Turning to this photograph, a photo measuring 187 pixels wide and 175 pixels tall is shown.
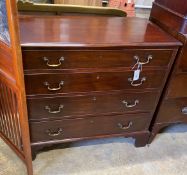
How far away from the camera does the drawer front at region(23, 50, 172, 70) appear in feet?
3.58

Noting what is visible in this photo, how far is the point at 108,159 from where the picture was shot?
156 centimetres

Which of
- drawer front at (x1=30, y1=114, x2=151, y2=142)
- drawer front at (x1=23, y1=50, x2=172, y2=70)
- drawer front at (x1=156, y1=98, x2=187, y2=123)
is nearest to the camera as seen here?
drawer front at (x1=23, y1=50, x2=172, y2=70)

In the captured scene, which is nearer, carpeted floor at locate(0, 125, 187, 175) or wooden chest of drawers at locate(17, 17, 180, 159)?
wooden chest of drawers at locate(17, 17, 180, 159)

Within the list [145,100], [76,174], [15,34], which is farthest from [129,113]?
[15,34]

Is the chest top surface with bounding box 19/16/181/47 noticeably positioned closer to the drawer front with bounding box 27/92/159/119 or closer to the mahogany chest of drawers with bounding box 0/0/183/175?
the mahogany chest of drawers with bounding box 0/0/183/175

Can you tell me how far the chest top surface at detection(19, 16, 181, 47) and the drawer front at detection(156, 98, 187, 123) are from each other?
1.51ft

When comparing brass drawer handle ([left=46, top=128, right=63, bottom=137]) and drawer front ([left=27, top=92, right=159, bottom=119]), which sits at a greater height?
drawer front ([left=27, top=92, right=159, bottom=119])

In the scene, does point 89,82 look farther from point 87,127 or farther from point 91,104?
point 87,127

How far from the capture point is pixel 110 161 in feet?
5.06

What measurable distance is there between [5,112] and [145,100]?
87 centimetres

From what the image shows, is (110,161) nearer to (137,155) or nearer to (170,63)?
(137,155)

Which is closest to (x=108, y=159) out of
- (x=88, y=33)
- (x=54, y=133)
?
(x=54, y=133)

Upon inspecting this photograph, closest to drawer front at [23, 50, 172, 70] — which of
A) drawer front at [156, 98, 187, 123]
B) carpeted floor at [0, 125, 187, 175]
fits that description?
drawer front at [156, 98, 187, 123]

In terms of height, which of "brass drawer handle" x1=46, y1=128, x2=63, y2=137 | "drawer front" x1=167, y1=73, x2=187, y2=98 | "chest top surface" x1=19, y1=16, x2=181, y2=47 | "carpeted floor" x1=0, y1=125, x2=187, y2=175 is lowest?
"carpeted floor" x1=0, y1=125, x2=187, y2=175
